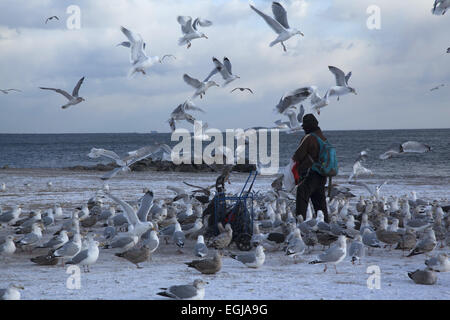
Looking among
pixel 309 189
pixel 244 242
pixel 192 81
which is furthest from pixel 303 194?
pixel 192 81

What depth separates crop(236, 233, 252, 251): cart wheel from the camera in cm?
819

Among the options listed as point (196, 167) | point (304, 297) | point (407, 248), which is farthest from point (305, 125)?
point (196, 167)

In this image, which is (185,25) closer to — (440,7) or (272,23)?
(272,23)

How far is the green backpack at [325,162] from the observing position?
29.0ft

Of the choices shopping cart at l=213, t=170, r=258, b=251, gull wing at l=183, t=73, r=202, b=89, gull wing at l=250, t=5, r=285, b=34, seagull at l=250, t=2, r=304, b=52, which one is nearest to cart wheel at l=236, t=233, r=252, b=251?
shopping cart at l=213, t=170, r=258, b=251

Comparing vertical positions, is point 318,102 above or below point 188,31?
below

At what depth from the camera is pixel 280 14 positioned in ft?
37.2

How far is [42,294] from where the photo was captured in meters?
5.65

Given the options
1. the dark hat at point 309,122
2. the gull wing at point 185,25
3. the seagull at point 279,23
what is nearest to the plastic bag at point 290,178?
the dark hat at point 309,122

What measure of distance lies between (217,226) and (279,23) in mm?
4913

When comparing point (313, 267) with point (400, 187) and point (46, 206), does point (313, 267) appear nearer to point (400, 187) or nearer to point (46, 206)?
point (46, 206)

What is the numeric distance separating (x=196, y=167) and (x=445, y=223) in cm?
2028

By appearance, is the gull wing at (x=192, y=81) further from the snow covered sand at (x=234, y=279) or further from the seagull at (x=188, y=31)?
the snow covered sand at (x=234, y=279)

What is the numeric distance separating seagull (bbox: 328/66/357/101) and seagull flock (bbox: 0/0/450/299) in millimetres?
22
